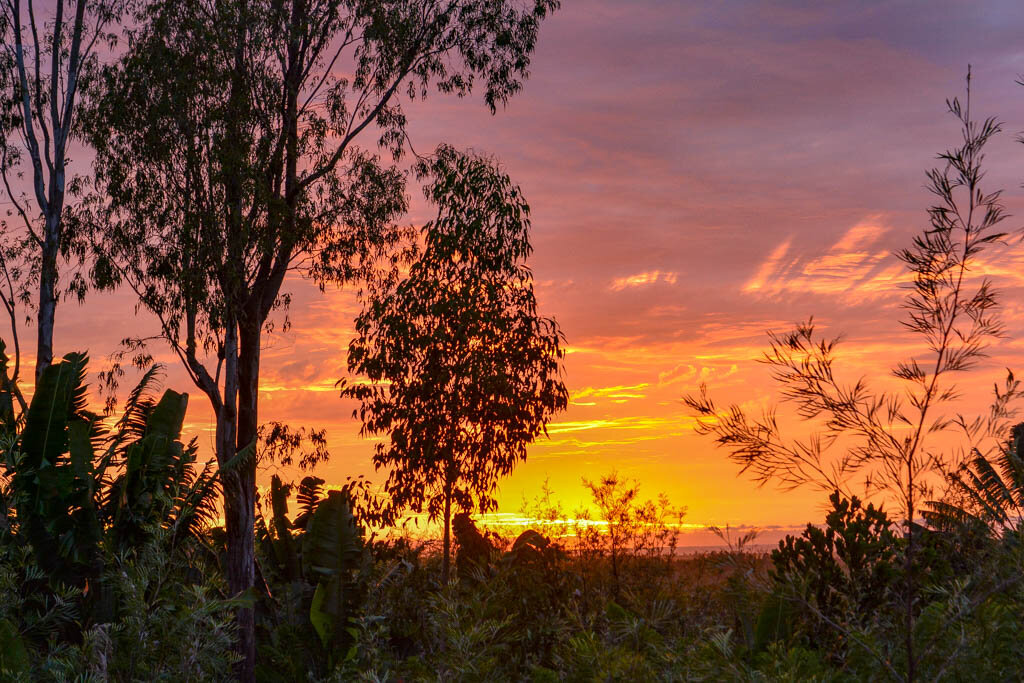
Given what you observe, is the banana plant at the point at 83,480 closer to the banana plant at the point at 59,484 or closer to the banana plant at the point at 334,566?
the banana plant at the point at 59,484

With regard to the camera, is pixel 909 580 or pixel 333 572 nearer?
pixel 909 580

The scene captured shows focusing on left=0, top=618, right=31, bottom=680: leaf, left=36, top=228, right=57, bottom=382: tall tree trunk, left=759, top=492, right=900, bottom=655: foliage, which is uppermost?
left=36, top=228, right=57, bottom=382: tall tree trunk

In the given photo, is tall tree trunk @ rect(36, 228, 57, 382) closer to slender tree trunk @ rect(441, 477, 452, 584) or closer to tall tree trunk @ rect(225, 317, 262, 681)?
tall tree trunk @ rect(225, 317, 262, 681)

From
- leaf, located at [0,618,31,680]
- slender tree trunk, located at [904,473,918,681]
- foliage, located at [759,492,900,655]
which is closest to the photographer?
slender tree trunk, located at [904,473,918,681]

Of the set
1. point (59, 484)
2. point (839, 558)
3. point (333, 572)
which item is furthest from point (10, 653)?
point (839, 558)

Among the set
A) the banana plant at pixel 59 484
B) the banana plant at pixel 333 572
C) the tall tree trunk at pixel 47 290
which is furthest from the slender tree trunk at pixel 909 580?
the tall tree trunk at pixel 47 290

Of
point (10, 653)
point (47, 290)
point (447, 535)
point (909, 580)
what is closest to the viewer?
point (909, 580)

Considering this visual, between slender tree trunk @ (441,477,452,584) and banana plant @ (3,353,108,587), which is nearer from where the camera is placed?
banana plant @ (3,353,108,587)

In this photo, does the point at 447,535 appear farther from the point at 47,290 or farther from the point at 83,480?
the point at 47,290

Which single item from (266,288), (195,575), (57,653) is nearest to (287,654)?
(195,575)

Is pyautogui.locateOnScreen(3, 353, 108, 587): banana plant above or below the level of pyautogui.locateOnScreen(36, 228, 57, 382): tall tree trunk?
below

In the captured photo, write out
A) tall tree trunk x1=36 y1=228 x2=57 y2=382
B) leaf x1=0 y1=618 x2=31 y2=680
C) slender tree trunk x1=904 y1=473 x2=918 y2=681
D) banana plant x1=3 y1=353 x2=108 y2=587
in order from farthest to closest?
tall tree trunk x1=36 y1=228 x2=57 y2=382 < banana plant x1=3 y1=353 x2=108 y2=587 < leaf x1=0 y1=618 x2=31 y2=680 < slender tree trunk x1=904 y1=473 x2=918 y2=681

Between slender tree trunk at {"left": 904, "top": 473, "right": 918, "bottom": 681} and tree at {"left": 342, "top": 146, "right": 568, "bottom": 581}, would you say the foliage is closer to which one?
slender tree trunk at {"left": 904, "top": 473, "right": 918, "bottom": 681}

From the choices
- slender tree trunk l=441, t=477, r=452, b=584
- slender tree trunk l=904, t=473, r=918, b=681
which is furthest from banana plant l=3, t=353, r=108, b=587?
slender tree trunk l=904, t=473, r=918, b=681
